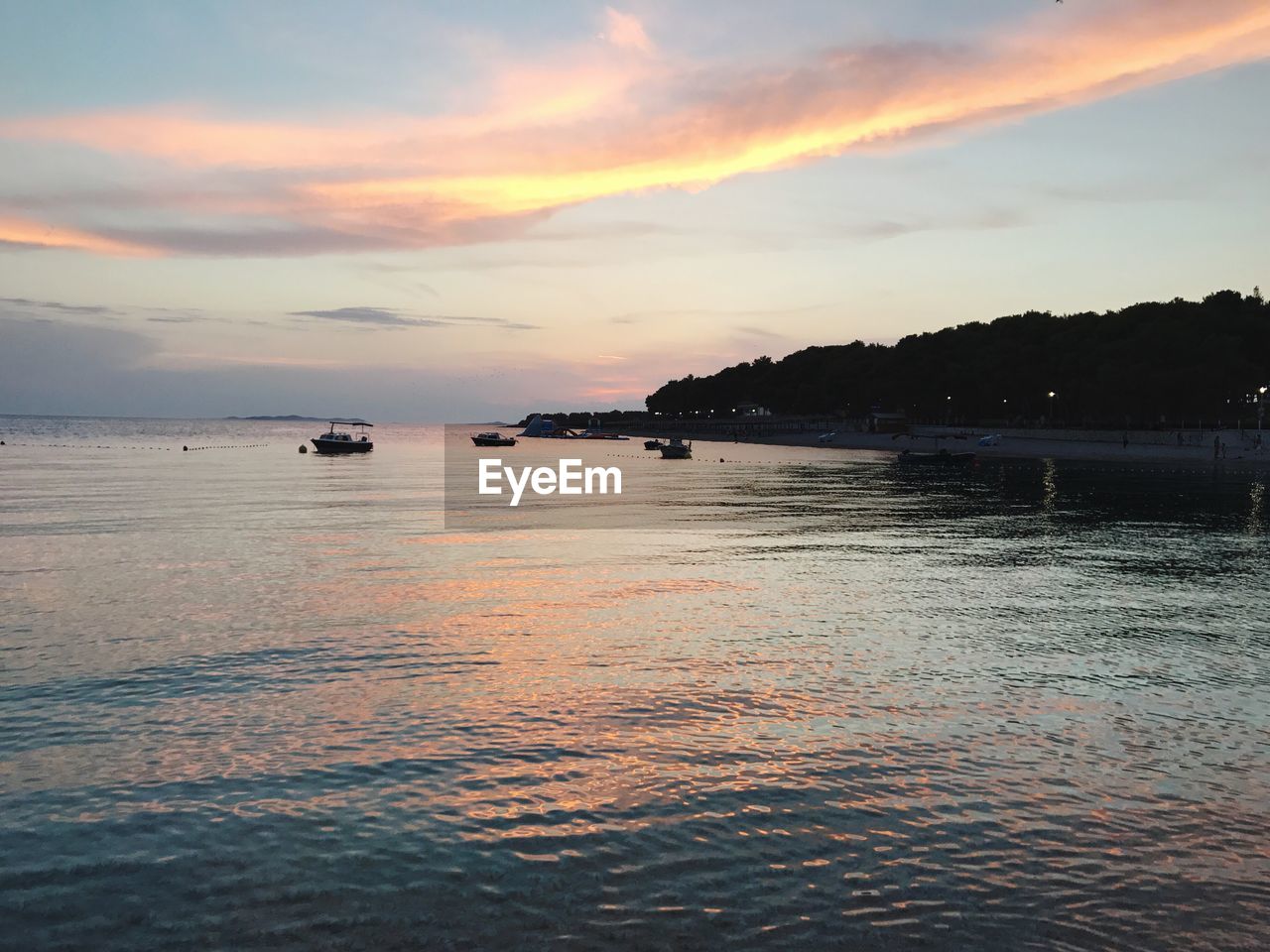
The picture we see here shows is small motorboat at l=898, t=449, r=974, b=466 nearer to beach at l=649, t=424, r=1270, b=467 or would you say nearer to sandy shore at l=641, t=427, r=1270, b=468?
beach at l=649, t=424, r=1270, b=467

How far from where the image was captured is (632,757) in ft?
47.4

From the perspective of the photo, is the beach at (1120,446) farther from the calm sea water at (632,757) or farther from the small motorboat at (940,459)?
the calm sea water at (632,757)

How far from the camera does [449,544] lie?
1661 inches

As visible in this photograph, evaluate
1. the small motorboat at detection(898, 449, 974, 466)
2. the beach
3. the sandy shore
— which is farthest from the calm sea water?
the beach

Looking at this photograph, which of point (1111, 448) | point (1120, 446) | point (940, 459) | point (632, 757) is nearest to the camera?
point (632, 757)

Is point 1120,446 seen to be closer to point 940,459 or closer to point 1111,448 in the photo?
point 1111,448

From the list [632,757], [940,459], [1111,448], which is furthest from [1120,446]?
[632,757]

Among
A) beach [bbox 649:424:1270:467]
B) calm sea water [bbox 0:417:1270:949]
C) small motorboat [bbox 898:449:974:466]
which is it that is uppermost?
beach [bbox 649:424:1270:467]

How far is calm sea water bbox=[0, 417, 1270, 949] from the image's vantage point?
980 cm

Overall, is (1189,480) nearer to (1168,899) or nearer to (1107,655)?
(1107,655)

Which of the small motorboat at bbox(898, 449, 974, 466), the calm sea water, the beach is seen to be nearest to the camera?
the calm sea water

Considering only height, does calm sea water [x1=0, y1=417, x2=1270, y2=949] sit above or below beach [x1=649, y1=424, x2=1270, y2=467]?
below

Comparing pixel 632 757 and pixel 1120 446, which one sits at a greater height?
pixel 1120 446

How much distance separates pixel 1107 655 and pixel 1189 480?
77387 millimetres
